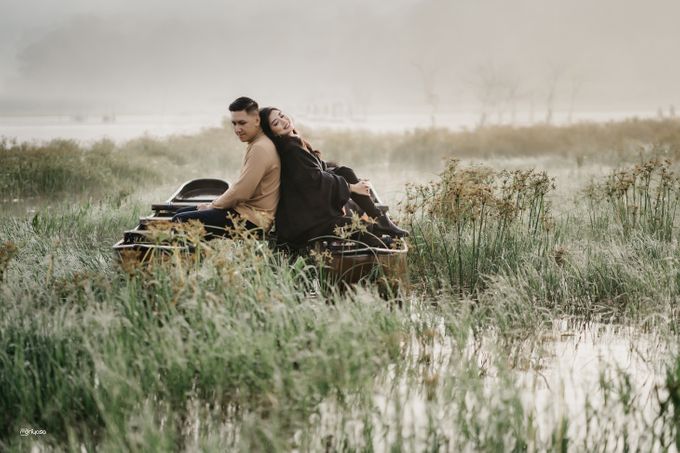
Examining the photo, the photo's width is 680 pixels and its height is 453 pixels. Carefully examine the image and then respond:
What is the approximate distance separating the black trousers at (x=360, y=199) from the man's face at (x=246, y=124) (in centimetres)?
80

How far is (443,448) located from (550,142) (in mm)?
17384

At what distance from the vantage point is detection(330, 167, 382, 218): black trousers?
5363 millimetres

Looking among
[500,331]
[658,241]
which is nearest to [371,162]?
[658,241]

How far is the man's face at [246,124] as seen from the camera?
15.8 ft

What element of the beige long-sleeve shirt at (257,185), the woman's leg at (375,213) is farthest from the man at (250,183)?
the woman's leg at (375,213)

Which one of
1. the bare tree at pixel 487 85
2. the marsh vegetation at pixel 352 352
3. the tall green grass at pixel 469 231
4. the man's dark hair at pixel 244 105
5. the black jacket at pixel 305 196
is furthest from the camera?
the bare tree at pixel 487 85

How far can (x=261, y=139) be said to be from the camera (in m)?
4.87

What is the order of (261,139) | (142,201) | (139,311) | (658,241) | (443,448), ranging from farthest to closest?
(142,201)
(658,241)
(261,139)
(139,311)
(443,448)

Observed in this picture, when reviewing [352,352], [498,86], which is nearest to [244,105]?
[352,352]

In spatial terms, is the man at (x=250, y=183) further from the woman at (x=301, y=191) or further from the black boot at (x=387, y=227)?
the black boot at (x=387, y=227)

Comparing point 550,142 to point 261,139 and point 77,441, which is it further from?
point 77,441

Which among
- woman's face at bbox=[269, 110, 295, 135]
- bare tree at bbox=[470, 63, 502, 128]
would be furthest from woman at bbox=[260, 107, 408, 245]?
bare tree at bbox=[470, 63, 502, 128]

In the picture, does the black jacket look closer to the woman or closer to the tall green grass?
the woman

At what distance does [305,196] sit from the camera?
4945 mm
